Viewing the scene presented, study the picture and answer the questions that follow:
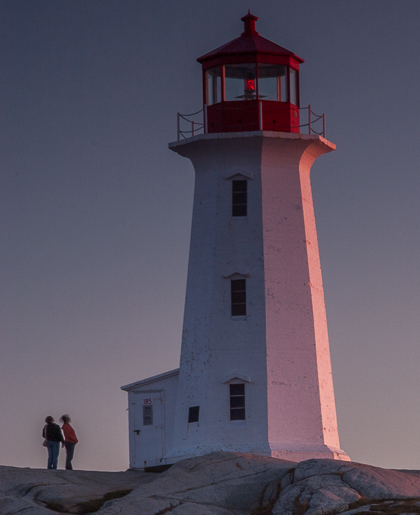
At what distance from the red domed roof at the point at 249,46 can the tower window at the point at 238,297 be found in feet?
22.2

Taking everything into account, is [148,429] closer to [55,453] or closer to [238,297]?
[55,453]

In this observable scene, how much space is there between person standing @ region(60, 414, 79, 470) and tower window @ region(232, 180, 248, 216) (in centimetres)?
770

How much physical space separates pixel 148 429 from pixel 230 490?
8554 mm

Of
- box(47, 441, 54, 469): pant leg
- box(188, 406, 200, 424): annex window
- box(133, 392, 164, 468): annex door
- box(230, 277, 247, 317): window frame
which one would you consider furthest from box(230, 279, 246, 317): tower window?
box(47, 441, 54, 469): pant leg

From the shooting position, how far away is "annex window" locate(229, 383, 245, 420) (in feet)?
104

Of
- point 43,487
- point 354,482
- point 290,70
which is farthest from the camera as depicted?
point 290,70

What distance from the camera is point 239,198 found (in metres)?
33.4

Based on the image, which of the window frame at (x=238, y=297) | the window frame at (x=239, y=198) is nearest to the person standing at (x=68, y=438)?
the window frame at (x=238, y=297)

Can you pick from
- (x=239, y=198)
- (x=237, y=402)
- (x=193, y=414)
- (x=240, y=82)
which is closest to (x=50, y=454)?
(x=193, y=414)

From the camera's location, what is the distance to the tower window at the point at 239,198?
33.3m

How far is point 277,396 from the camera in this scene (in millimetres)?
31844

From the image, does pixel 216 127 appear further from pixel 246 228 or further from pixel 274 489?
pixel 274 489

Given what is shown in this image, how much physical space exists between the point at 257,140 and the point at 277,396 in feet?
24.5

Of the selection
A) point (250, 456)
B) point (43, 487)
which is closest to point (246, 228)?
point (250, 456)
